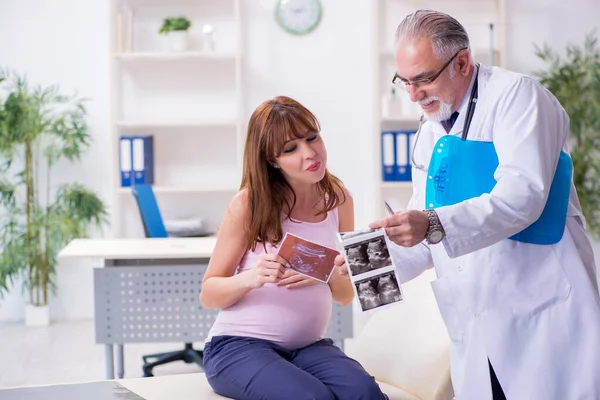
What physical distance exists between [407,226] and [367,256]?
145 millimetres

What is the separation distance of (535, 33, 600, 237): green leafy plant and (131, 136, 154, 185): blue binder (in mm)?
2480

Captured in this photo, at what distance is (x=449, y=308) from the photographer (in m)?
2.03

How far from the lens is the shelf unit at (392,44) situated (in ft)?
18.5

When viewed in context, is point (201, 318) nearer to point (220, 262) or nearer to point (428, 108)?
point (220, 262)

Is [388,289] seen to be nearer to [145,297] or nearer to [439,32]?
[439,32]

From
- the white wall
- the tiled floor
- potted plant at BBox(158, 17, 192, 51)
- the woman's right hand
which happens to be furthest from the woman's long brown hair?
the white wall

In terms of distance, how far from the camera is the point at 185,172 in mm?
5816

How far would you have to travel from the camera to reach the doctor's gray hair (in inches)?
76.2

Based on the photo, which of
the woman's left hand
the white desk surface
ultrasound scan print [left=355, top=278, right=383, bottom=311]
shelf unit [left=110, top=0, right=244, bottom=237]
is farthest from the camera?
shelf unit [left=110, top=0, right=244, bottom=237]

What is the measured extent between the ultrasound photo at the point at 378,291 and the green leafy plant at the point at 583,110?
151 inches

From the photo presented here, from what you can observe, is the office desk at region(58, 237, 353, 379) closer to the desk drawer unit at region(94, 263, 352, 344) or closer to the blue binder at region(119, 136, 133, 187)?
the desk drawer unit at region(94, 263, 352, 344)

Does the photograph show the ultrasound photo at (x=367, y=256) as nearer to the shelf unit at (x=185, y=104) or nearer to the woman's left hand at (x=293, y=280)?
the woman's left hand at (x=293, y=280)

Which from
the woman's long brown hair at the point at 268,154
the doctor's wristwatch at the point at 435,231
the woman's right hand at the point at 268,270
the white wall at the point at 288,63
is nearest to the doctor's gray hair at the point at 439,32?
the doctor's wristwatch at the point at 435,231

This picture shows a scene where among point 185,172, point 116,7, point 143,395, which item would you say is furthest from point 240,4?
point 143,395
